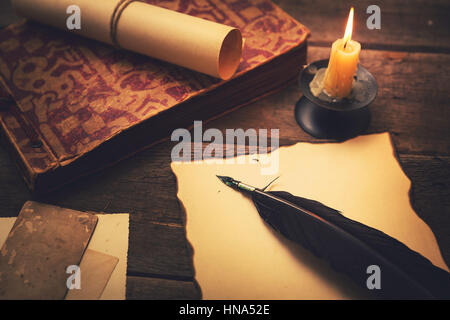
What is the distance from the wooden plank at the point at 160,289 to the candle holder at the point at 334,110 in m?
0.50

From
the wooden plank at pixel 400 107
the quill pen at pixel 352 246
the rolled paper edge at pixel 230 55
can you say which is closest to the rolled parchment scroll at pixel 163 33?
the rolled paper edge at pixel 230 55

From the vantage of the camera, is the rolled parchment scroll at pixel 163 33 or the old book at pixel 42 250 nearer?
the old book at pixel 42 250

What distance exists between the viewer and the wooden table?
34.0 inches

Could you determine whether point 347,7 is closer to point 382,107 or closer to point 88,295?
point 382,107

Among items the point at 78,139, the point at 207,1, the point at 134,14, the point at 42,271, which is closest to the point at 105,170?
the point at 78,139

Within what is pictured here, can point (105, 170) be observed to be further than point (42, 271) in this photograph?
Yes

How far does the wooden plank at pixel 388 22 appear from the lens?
1.19m

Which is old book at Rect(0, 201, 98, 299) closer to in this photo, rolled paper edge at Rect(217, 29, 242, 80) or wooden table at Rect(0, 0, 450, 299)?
wooden table at Rect(0, 0, 450, 299)

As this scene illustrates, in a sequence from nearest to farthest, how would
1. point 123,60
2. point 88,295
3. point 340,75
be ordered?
point 88,295, point 340,75, point 123,60

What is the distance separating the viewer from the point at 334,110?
945 millimetres

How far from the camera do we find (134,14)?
1.00 metres

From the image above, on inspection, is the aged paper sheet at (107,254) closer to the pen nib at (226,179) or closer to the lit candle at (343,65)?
the pen nib at (226,179)

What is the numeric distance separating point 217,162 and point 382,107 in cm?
49

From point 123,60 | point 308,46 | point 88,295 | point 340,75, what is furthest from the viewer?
point 308,46
